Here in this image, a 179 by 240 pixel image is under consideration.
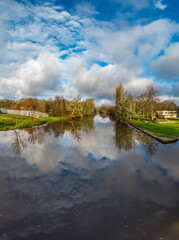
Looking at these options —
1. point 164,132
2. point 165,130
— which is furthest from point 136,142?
point 165,130

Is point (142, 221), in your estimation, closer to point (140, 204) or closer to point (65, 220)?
point (140, 204)

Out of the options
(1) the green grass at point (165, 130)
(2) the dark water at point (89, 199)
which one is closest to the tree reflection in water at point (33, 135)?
(2) the dark water at point (89, 199)

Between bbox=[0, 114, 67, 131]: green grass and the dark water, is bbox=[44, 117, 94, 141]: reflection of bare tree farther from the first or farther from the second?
the dark water

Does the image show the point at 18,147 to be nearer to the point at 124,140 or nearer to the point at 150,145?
the point at 124,140

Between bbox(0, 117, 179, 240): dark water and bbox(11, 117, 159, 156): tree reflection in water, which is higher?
bbox(11, 117, 159, 156): tree reflection in water

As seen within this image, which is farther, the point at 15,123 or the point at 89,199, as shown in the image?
the point at 15,123

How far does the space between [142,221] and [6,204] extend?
5.17 m

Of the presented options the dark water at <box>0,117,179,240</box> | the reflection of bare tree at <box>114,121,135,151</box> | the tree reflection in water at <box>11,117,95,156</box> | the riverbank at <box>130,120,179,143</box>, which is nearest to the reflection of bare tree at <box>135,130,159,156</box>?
the riverbank at <box>130,120,179,143</box>

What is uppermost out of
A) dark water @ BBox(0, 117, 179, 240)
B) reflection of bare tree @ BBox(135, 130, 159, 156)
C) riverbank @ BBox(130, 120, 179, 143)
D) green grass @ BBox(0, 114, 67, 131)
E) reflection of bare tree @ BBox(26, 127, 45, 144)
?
green grass @ BBox(0, 114, 67, 131)

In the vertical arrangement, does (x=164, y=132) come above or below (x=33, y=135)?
above

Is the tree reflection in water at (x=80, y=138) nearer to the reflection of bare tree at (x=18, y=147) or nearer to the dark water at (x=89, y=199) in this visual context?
the reflection of bare tree at (x=18, y=147)

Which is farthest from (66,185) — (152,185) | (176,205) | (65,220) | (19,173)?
(176,205)

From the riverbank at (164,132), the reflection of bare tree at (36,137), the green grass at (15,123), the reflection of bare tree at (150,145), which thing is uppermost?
the green grass at (15,123)

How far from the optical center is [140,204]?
4969 millimetres
